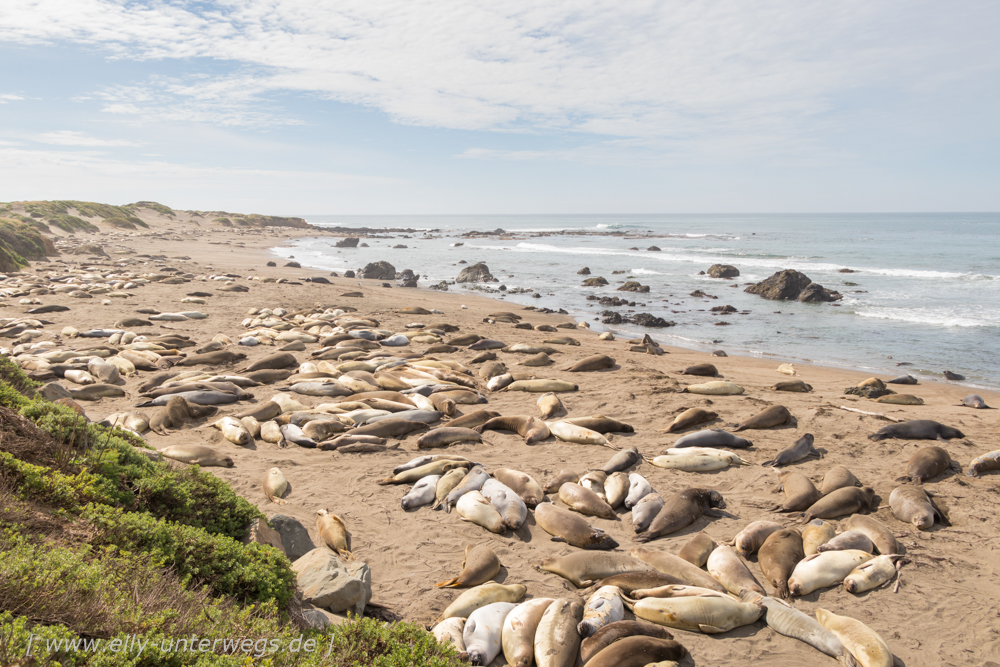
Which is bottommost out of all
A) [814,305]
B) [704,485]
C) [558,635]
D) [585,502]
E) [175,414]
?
[704,485]

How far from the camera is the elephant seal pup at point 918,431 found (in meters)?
7.01

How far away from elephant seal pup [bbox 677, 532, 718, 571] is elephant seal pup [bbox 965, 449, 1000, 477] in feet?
12.2

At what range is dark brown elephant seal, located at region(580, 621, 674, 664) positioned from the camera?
3.32 meters

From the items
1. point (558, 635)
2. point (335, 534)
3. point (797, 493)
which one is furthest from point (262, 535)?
point (797, 493)

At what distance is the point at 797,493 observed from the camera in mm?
5531

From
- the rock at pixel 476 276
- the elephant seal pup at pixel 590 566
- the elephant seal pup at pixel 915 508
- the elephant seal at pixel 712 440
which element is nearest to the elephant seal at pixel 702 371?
the elephant seal at pixel 712 440

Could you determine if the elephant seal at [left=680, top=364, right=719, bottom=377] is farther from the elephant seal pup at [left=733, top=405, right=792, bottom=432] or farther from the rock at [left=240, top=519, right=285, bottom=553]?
the rock at [left=240, top=519, right=285, bottom=553]

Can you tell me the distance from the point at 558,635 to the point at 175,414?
6.27 m

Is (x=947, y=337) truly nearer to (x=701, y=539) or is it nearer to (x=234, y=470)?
(x=701, y=539)

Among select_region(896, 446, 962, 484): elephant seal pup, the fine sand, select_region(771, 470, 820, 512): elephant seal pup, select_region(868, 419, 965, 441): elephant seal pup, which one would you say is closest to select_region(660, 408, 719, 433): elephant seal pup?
the fine sand

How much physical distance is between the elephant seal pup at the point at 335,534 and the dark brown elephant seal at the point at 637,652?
7.77ft

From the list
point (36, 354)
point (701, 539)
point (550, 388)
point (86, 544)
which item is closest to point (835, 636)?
point (701, 539)

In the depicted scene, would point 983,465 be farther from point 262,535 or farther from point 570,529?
point 262,535

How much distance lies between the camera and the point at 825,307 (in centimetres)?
2077
